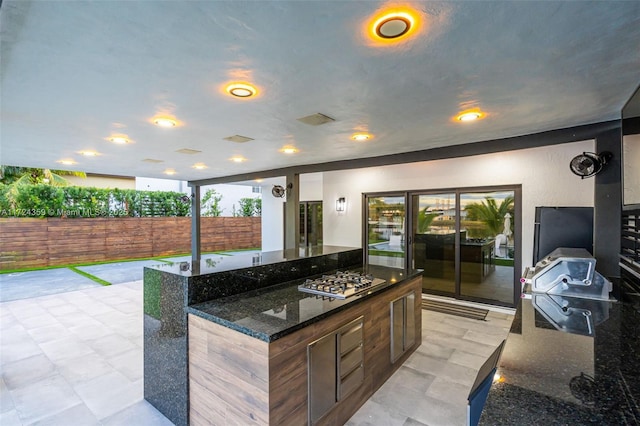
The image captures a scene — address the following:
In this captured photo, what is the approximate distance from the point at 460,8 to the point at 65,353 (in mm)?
4679

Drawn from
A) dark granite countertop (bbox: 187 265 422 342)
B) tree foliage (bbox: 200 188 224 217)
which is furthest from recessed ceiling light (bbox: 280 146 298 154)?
tree foliage (bbox: 200 188 224 217)

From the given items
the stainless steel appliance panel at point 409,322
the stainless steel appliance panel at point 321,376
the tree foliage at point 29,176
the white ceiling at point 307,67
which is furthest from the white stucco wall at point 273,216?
the stainless steel appliance panel at point 321,376

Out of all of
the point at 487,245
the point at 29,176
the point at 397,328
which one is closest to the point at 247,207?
the point at 29,176

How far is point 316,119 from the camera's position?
3.04 metres

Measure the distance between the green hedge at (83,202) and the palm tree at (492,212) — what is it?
7.12 m

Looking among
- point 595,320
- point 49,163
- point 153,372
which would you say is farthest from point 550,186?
point 49,163

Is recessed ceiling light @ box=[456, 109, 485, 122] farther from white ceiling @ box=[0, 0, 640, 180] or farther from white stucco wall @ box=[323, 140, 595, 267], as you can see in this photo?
white stucco wall @ box=[323, 140, 595, 267]

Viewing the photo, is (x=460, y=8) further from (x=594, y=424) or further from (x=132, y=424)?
(x=132, y=424)

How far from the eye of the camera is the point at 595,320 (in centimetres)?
178

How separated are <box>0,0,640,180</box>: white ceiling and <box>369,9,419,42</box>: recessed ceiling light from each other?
0.05m

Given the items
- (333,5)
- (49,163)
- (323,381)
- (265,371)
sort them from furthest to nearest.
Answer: (49,163) < (323,381) < (265,371) < (333,5)

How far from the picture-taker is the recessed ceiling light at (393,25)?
1441 millimetres

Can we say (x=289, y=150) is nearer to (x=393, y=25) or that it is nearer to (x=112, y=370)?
(x=393, y=25)

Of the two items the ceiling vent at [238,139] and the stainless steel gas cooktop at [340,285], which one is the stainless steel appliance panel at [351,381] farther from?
the ceiling vent at [238,139]
